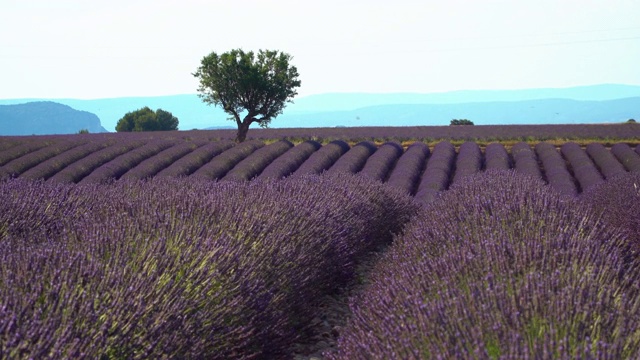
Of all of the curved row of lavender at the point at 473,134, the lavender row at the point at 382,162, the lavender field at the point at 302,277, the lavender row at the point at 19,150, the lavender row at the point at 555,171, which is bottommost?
the lavender row at the point at 555,171

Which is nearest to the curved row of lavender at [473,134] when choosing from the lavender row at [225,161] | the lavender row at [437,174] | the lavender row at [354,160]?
the lavender row at [437,174]

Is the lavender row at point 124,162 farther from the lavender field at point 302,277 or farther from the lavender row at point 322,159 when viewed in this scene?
the lavender field at point 302,277

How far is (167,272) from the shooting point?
4.20 m

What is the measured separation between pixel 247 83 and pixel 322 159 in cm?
892

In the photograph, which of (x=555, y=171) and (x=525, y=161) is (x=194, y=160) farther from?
(x=555, y=171)

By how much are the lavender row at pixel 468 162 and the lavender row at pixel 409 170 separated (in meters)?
1.07

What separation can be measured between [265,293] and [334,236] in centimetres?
241

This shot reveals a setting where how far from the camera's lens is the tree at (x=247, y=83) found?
28.8 metres

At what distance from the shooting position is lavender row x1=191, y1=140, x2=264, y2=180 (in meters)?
18.7

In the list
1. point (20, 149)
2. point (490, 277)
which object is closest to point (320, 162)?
point (20, 149)

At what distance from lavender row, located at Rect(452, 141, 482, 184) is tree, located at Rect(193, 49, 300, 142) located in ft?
26.3

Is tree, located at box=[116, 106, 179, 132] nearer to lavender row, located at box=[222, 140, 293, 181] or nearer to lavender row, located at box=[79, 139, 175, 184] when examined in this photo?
lavender row, located at box=[79, 139, 175, 184]

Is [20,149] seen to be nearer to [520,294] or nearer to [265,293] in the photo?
[265,293]

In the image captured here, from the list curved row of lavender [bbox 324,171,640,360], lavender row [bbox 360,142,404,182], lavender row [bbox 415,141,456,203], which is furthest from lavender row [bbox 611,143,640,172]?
curved row of lavender [bbox 324,171,640,360]
